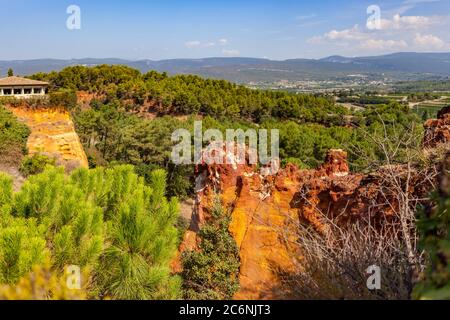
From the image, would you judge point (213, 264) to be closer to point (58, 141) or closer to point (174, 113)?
point (58, 141)

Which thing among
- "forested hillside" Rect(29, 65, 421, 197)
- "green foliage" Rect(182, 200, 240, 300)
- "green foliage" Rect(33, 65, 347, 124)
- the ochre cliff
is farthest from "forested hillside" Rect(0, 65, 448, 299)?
"green foliage" Rect(33, 65, 347, 124)

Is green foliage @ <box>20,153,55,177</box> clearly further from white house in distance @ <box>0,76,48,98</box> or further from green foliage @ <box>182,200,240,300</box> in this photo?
white house in distance @ <box>0,76,48,98</box>

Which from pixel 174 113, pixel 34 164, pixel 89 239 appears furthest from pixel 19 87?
pixel 89 239

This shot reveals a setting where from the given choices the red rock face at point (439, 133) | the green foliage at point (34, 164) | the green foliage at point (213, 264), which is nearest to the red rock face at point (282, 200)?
the red rock face at point (439, 133)

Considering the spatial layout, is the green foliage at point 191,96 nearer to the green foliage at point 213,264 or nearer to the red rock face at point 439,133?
the red rock face at point 439,133

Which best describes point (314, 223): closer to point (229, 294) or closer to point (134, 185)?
point (229, 294)
